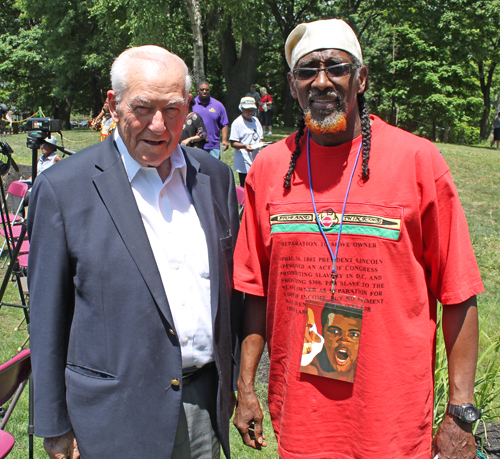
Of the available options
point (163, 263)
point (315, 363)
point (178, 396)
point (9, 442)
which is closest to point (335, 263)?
point (315, 363)

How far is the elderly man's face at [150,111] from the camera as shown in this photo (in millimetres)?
1705

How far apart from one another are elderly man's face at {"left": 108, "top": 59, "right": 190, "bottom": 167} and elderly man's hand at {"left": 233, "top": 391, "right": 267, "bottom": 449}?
984 mm

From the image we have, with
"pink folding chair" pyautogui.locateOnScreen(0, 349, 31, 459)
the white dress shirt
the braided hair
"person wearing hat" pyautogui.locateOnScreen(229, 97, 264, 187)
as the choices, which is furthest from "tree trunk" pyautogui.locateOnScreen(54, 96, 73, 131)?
the braided hair

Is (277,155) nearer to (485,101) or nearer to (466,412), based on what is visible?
(466,412)

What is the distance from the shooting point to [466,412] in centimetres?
163

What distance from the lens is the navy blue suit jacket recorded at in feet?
5.38

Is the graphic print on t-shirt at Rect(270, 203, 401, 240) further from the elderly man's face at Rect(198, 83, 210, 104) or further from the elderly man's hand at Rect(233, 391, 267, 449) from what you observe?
the elderly man's face at Rect(198, 83, 210, 104)

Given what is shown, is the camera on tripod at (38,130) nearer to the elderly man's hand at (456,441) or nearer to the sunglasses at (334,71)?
the sunglasses at (334,71)

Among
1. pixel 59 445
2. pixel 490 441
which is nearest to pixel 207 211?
pixel 59 445

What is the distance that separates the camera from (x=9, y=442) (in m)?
2.41

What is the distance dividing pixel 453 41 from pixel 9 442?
26.2 m

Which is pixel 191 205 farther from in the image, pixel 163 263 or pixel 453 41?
pixel 453 41

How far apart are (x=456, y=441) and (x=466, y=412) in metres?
0.11

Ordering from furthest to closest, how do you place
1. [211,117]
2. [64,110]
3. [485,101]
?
1. [64,110]
2. [485,101]
3. [211,117]
